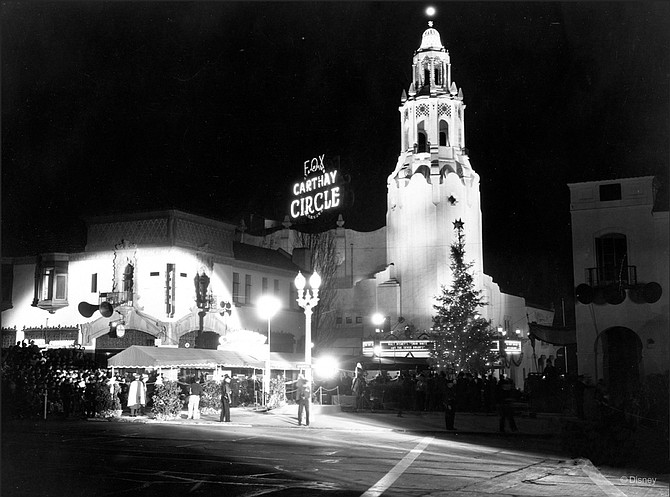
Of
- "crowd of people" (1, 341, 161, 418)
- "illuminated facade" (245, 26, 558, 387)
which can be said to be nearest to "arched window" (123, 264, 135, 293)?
"crowd of people" (1, 341, 161, 418)

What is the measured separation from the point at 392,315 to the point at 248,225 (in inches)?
645

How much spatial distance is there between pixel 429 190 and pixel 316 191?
34.2 feet

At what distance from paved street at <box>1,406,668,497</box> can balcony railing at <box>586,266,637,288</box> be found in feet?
25.2

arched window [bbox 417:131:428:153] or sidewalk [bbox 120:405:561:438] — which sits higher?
arched window [bbox 417:131:428:153]

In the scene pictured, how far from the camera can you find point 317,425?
26.0 meters

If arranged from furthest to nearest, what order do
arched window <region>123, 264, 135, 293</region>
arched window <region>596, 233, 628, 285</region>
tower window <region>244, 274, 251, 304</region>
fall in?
tower window <region>244, 274, 251, 304</region> → arched window <region>123, 264, 135, 293</region> → arched window <region>596, 233, 628, 285</region>

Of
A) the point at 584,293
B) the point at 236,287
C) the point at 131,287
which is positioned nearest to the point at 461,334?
the point at 236,287

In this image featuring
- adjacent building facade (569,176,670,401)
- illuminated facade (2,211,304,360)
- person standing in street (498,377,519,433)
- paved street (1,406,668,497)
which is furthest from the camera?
illuminated facade (2,211,304,360)

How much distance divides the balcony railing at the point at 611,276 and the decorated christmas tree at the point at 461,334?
14.8m

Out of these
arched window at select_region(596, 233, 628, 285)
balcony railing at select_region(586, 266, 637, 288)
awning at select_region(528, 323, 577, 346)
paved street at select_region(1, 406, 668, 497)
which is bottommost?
paved street at select_region(1, 406, 668, 497)

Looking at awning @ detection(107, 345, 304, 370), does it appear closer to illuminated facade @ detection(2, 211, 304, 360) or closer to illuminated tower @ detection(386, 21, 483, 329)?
illuminated facade @ detection(2, 211, 304, 360)

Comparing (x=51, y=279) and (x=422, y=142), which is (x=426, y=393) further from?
(x=422, y=142)

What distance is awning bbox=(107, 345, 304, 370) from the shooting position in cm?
2945

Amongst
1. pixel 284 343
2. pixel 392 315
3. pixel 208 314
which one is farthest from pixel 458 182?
pixel 208 314
